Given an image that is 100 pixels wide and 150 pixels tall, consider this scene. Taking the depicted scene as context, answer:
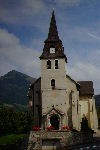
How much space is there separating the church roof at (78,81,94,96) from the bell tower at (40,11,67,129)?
9.15 metres

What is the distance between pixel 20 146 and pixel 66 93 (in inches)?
626

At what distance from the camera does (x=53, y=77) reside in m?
67.9

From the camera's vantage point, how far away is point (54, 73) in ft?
223

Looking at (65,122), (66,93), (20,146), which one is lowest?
(20,146)

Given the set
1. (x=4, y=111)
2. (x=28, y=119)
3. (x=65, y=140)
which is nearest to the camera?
(x=65, y=140)

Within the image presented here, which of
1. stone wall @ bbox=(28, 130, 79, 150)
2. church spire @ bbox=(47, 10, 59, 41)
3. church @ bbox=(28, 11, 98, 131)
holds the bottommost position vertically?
stone wall @ bbox=(28, 130, 79, 150)

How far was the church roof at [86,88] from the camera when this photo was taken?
2950 inches

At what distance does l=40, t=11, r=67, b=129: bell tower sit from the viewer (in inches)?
2618

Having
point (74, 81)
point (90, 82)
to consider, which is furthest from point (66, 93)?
point (90, 82)

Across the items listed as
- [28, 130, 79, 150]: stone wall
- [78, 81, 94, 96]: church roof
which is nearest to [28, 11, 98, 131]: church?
[78, 81, 94, 96]: church roof

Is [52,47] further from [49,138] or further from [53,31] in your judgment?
[49,138]

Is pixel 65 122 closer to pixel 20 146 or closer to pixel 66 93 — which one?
pixel 66 93

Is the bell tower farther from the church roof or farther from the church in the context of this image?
the church roof

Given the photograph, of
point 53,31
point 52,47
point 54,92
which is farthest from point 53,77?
point 53,31
